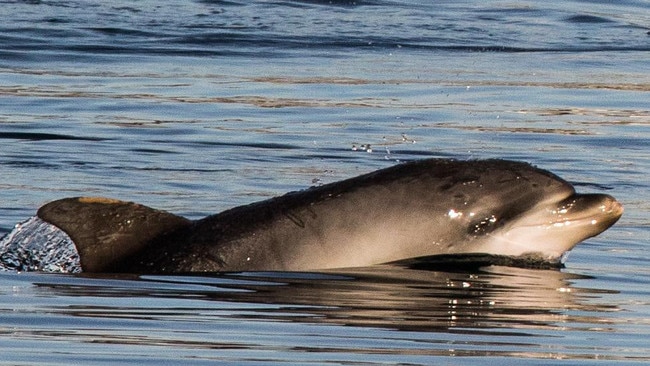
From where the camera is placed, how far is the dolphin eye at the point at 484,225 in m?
7.97

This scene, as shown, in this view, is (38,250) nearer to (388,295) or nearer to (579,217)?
(388,295)

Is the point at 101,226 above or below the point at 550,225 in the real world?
below

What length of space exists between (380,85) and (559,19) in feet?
20.7

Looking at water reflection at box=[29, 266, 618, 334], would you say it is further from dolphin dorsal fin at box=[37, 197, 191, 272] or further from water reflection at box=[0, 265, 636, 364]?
dolphin dorsal fin at box=[37, 197, 191, 272]

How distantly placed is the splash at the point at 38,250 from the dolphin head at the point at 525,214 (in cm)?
178

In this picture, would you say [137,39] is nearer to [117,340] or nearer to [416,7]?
[416,7]

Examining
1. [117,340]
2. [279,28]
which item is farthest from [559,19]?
[117,340]

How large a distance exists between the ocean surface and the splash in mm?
411

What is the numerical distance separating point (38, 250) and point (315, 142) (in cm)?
542

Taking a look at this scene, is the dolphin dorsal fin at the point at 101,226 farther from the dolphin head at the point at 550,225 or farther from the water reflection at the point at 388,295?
the dolphin head at the point at 550,225

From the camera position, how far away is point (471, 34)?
67.6 ft

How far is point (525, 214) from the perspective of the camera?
7961 millimetres

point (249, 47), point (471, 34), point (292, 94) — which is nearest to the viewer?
point (292, 94)

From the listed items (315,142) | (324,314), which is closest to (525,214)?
(324,314)
